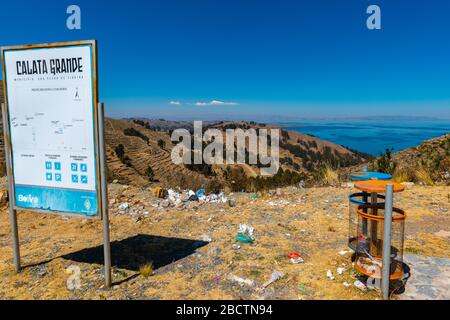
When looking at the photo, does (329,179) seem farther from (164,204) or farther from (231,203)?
(164,204)

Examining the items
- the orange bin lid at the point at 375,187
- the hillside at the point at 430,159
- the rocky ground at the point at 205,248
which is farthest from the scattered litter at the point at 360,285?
the hillside at the point at 430,159

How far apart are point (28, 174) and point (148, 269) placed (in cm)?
193

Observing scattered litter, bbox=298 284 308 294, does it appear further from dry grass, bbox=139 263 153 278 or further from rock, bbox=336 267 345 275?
dry grass, bbox=139 263 153 278

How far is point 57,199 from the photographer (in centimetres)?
402

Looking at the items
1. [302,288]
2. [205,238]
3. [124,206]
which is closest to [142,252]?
[205,238]

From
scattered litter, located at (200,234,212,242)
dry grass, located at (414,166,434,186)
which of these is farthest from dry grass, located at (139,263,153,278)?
dry grass, located at (414,166,434,186)

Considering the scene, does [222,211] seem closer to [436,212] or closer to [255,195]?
[255,195]

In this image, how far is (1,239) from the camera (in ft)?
19.7

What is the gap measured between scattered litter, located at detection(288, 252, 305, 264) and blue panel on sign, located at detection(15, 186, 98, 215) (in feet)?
8.81

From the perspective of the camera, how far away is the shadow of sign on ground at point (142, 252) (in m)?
4.78

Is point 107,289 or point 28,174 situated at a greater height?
point 28,174

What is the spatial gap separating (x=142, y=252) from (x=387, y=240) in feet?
11.5
